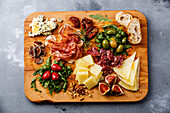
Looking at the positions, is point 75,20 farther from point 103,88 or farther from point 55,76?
point 103,88

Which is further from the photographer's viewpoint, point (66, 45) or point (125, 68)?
point (66, 45)

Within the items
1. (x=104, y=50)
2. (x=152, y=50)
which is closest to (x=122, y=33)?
(x=104, y=50)

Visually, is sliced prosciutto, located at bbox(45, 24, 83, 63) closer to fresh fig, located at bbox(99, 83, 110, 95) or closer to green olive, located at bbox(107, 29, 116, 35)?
green olive, located at bbox(107, 29, 116, 35)

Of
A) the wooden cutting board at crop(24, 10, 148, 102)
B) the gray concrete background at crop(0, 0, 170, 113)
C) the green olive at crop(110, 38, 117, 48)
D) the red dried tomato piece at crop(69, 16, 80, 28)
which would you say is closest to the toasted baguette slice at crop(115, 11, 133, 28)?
the wooden cutting board at crop(24, 10, 148, 102)

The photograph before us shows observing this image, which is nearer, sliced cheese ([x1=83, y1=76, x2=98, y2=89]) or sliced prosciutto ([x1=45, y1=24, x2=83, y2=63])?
sliced cheese ([x1=83, y1=76, x2=98, y2=89])

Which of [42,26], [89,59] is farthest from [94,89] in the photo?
[42,26]

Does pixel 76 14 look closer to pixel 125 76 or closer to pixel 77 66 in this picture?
pixel 77 66

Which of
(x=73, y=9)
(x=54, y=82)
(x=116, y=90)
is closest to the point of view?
(x=116, y=90)
